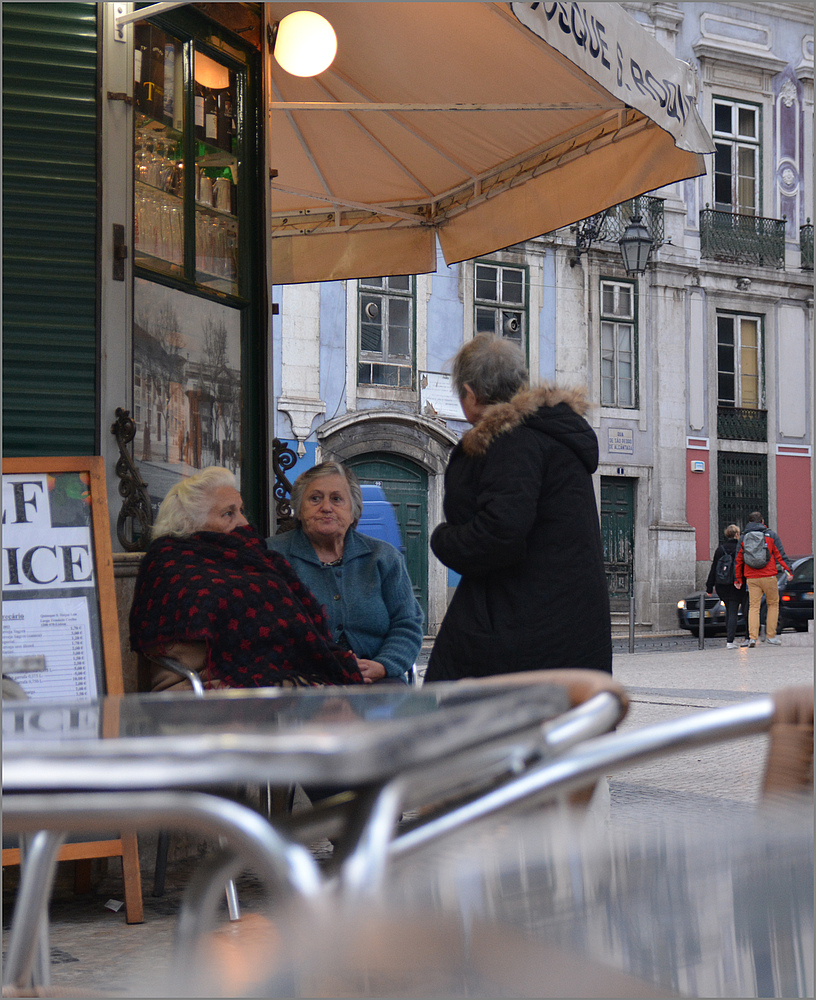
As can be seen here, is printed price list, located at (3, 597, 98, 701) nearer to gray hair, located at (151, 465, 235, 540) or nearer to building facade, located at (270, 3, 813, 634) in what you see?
gray hair, located at (151, 465, 235, 540)

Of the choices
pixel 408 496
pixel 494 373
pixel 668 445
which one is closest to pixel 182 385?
pixel 494 373

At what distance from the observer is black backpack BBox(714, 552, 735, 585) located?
1747 centimetres

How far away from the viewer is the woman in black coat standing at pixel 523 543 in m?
3.31

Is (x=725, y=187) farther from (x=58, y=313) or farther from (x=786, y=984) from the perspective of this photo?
(x=786, y=984)

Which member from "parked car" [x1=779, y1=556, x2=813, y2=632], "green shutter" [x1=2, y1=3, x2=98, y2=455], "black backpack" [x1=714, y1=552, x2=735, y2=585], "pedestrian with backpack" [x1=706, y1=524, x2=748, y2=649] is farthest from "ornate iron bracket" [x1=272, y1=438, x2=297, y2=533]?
"parked car" [x1=779, y1=556, x2=813, y2=632]

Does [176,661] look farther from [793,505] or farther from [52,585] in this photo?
[793,505]

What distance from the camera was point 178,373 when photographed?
5.00m

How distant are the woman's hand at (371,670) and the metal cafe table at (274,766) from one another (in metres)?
2.90

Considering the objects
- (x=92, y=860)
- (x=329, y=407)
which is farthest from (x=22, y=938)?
(x=329, y=407)

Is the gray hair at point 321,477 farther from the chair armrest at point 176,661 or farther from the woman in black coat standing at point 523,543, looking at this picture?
the woman in black coat standing at point 523,543

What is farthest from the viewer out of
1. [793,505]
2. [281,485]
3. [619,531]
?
[793,505]

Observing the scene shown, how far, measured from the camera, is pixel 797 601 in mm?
18781

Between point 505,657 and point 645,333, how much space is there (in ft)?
69.0

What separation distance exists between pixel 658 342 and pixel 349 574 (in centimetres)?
2002
